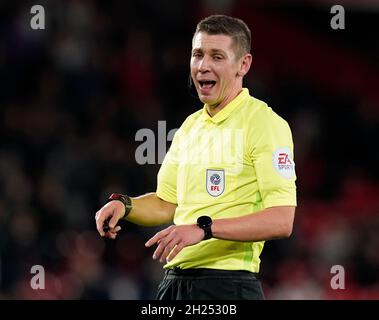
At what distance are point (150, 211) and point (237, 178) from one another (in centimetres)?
56

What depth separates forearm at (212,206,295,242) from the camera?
3404mm

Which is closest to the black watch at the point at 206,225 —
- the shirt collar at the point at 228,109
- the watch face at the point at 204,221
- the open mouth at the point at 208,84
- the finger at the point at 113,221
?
the watch face at the point at 204,221

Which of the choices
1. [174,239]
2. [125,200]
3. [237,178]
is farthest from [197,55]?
[174,239]

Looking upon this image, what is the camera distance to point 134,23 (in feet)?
A: 30.9

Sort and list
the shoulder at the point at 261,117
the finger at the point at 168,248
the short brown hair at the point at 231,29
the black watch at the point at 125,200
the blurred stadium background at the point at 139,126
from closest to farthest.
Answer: the finger at the point at 168,248
the shoulder at the point at 261,117
the short brown hair at the point at 231,29
the black watch at the point at 125,200
the blurred stadium background at the point at 139,126

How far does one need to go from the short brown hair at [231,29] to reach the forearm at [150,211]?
0.76m

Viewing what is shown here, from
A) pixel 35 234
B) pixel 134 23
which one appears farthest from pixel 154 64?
pixel 35 234

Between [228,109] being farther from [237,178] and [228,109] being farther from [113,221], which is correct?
[113,221]

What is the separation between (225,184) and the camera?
11.7 feet

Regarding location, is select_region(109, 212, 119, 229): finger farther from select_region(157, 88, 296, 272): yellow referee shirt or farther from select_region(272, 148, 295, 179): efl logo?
select_region(272, 148, 295, 179): efl logo

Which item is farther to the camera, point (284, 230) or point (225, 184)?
point (225, 184)

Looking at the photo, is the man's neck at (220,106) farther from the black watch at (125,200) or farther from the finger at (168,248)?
the finger at (168,248)

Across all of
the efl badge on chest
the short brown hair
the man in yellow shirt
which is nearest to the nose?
the man in yellow shirt

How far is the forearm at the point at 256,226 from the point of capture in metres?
3.40
